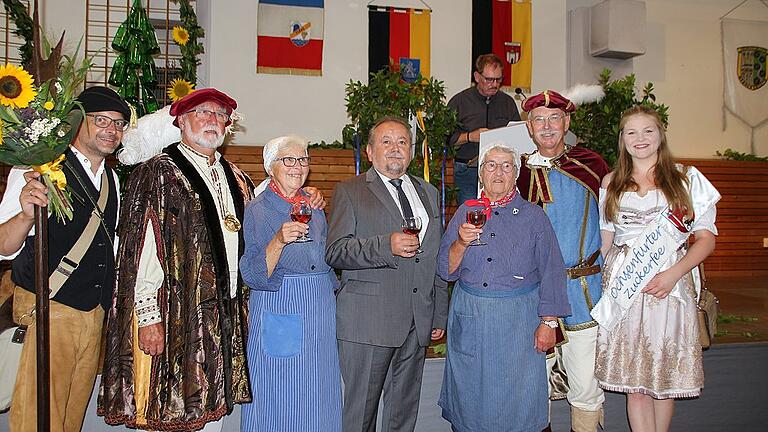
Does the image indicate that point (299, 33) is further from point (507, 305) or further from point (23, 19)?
point (507, 305)

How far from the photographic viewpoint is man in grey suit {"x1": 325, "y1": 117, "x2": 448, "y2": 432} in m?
2.89

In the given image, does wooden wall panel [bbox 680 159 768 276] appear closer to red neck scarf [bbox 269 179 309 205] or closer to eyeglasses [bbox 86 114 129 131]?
red neck scarf [bbox 269 179 309 205]

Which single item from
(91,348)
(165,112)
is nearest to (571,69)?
(165,112)

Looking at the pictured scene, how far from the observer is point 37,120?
2188 millimetres

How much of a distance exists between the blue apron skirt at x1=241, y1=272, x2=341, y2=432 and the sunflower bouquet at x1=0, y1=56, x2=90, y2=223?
0.95m

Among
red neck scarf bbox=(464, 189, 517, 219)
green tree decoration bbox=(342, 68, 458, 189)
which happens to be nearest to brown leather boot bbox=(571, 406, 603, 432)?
red neck scarf bbox=(464, 189, 517, 219)

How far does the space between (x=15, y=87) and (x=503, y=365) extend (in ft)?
7.28

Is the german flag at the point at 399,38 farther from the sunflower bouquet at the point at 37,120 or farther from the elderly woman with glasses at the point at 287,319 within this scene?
the sunflower bouquet at the point at 37,120

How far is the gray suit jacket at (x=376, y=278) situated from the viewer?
288 centimetres

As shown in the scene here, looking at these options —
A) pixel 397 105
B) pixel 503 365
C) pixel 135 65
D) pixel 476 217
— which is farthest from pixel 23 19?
pixel 503 365

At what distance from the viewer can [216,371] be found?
9.00 feet

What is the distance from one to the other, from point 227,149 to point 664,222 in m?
5.52

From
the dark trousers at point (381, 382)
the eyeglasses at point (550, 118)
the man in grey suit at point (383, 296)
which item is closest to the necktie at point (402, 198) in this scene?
the man in grey suit at point (383, 296)

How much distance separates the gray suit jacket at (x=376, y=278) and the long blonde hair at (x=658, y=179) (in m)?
0.89
